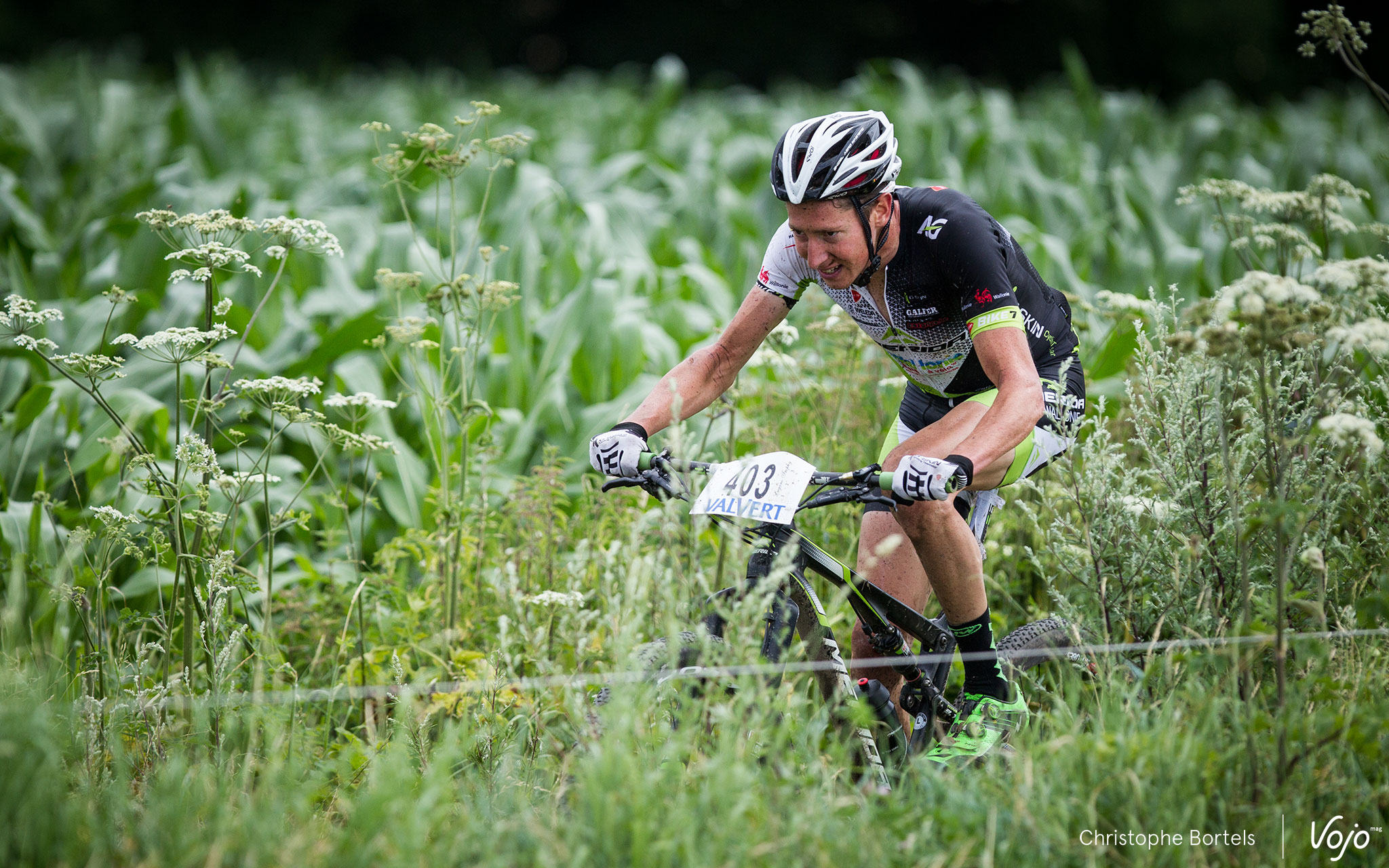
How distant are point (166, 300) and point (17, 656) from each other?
304 centimetres

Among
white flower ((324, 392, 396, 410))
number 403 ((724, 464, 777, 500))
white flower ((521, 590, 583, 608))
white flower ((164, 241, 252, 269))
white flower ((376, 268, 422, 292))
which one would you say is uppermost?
white flower ((164, 241, 252, 269))

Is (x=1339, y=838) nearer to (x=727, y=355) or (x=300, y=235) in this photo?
(x=727, y=355)

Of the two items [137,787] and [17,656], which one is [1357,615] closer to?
[137,787]

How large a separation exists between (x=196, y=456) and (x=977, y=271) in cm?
233

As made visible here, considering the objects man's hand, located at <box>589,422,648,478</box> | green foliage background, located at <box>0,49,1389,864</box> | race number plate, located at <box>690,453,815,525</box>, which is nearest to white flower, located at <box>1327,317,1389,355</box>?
green foliage background, located at <box>0,49,1389,864</box>

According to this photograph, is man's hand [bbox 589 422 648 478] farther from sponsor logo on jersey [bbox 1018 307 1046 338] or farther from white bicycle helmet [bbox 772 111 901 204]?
sponsor logo on jersey [bbox 1018 307 1046 338]

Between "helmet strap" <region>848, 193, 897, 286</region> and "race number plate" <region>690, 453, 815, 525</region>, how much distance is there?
0.74m

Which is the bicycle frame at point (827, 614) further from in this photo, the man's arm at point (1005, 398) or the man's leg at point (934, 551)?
the man's arm at point (1005, 398)

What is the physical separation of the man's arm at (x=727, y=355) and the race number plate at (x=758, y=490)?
66cm

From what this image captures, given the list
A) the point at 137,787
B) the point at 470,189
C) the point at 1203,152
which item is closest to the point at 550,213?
the point at 470,189

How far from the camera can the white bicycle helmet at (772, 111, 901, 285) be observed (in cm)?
283

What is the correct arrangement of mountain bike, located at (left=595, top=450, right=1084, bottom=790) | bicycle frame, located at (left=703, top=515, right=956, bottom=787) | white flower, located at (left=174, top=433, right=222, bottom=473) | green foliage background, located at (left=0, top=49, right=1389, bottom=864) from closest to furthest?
1. green foliage background, located at (left=0, top=49, right=1389, bottom=864)
2. mountain bike, located at (left=595, top=450, right=1084, bottom=790)
3. bicycle frame, located at (left=703, top=515, right=956, bottom=787)
4. white flower, located at (left=174, top=433, right=222, bottom=473)

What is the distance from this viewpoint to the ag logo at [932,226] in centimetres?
304

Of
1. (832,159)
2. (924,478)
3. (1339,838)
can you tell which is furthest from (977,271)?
(1339,838)
